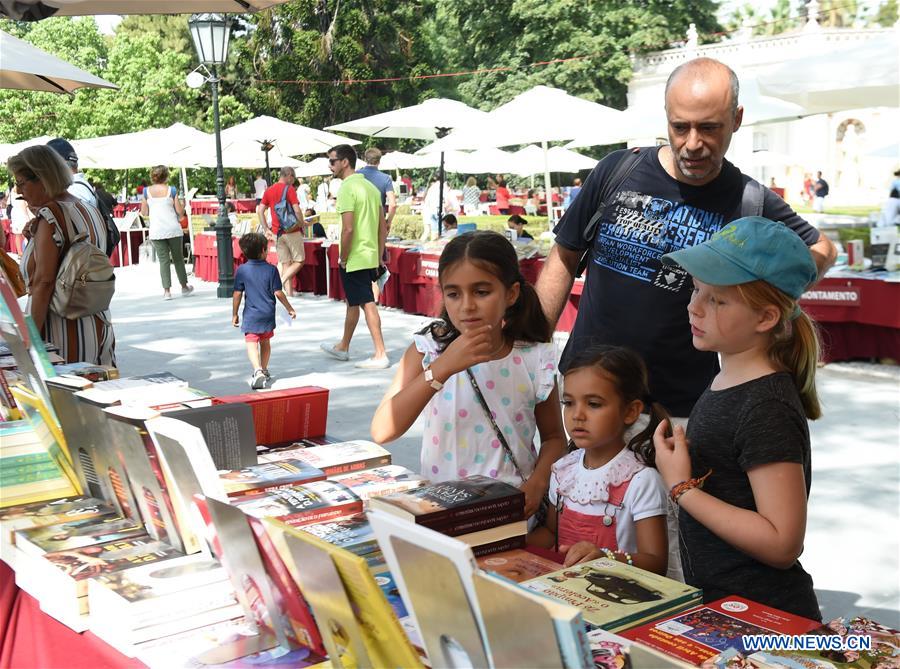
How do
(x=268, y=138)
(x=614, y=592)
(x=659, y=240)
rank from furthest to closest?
(x=268, y=138) → (x=659, y=240) → (x=614, y=592)

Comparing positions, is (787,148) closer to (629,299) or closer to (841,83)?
(841,83)

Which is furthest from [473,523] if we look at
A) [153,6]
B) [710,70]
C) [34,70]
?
[34,70]

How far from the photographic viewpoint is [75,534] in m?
2.29

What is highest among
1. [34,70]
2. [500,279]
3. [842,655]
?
[34,70]

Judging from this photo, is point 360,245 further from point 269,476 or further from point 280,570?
point 280,570

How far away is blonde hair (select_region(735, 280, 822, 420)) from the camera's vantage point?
7.01ft

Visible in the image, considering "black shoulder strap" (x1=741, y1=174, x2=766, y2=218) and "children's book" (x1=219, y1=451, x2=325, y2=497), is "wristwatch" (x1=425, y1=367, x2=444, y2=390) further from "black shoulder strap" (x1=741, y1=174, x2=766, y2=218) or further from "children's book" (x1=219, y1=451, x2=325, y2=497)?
"black shoulder strap" (x1=741, y1=174, x2=766, y2=218)

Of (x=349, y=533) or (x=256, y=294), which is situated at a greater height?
(x=256, y=294)

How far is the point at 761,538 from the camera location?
2.03m

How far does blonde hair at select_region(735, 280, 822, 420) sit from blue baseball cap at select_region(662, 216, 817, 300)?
3 cm

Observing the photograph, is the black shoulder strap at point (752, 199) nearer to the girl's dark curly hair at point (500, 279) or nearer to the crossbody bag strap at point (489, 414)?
the girl's dark curly hair at point (500, 279)

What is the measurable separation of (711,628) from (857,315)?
306 inches

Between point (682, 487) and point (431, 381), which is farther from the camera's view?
point (431, 381)

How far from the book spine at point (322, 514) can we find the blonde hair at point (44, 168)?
346 cm
